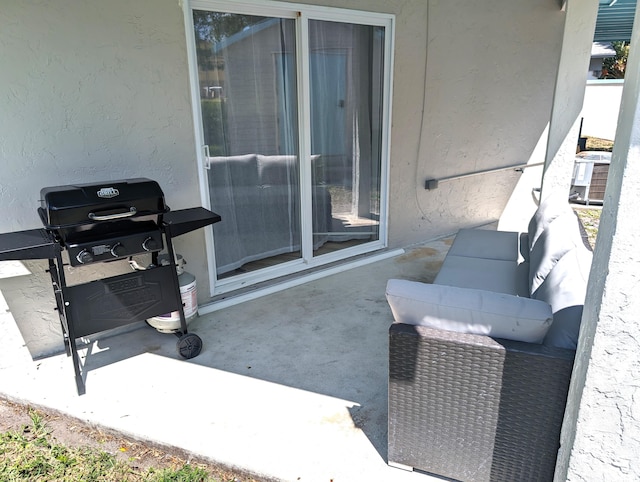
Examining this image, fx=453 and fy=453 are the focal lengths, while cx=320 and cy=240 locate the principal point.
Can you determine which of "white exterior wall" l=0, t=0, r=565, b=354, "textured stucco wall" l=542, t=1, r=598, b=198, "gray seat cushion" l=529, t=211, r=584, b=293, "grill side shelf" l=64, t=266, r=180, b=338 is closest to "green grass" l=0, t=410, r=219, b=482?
"grill side shelf" l=64, t=266, r=180, b=338

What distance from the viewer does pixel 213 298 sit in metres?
3.59

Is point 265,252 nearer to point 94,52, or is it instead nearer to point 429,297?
point 94,52

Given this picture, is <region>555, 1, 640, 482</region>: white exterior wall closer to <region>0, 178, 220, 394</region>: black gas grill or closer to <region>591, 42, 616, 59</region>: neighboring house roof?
<region>0, 178, 220, 394</region>: black gas grill

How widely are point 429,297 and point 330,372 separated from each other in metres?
1.10

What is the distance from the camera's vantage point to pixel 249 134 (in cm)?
354

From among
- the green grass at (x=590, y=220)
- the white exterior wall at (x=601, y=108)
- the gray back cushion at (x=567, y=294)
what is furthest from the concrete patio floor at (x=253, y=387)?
the white exterior wall at (x=601, y=108)

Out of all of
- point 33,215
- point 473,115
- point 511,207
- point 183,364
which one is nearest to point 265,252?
point 183,364

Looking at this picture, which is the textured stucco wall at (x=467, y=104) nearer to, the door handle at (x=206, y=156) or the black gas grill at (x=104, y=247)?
the door handle at (x=206, y=156)

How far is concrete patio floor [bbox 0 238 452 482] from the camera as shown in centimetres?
210

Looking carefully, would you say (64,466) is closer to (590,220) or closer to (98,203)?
(98,203)

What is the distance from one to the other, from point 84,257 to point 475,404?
6.58 feet

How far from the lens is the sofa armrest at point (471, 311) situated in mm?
1675

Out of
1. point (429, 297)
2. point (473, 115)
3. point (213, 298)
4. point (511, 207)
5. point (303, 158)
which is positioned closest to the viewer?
point (429, 297)

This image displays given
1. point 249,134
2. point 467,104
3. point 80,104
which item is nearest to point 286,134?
point 249,134
